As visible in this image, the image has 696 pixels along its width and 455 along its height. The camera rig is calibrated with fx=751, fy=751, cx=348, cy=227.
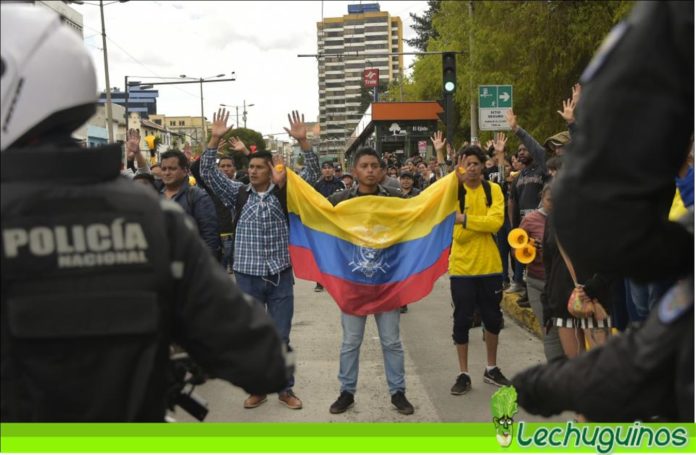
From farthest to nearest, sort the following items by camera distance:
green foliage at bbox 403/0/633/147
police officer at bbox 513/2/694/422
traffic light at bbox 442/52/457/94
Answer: green foliage at bbox 403/0/633/147 < traffic light at bbox 442/52/457/94 < police officer at bbox 513/2/694/422

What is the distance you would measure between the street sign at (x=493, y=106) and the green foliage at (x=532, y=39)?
132 cm

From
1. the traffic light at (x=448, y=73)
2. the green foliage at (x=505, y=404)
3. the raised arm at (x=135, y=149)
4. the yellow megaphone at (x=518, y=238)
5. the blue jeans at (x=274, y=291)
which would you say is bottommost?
the blue jeans at (x=274, y=291)

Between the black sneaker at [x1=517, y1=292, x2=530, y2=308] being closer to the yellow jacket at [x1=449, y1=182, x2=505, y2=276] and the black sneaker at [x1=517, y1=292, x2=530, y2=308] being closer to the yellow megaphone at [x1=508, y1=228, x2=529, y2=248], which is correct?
the yellow jacket at [x1=449, y1=182, x2=505, y2=276]

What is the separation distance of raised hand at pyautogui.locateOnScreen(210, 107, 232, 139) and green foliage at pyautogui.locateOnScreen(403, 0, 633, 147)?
6.19 metres

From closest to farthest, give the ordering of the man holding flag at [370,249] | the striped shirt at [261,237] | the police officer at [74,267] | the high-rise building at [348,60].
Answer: the police officer at [74,267]
the man holding flag at [370,249]
the striped shirt at [261,237]
the high-rise building at [348,60]

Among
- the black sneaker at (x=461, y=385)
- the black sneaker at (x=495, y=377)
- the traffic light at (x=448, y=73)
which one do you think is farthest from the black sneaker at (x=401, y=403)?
the traffic light at (x=448, y=73)

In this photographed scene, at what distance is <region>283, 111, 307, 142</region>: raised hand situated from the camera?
6055mm

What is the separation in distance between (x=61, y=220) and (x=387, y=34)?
18276 cm

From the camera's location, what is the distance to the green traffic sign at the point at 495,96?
455 inches

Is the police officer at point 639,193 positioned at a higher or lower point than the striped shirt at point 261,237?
higher

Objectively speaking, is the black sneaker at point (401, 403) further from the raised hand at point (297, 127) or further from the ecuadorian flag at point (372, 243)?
the raised hand at point (297, 127)

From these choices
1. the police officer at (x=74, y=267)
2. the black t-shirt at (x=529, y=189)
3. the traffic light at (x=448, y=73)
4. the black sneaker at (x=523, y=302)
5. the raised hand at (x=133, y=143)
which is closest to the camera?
the police officer at (x=74, y=267)

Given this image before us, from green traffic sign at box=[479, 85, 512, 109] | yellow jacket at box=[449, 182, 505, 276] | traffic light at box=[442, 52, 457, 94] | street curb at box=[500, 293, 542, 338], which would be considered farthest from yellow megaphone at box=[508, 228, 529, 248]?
traffic light at box=[442, 52, 457, 94]

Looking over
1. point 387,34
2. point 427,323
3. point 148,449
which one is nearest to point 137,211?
point 148,449
